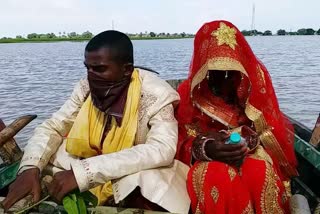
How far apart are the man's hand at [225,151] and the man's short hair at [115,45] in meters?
0.66

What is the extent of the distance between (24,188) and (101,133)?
533 mm

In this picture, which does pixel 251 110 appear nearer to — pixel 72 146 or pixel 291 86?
pixel 72 146

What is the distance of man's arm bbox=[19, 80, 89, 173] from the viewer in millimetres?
2293

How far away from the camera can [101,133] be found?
7.80 ft

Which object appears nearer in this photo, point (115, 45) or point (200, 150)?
point (115, 45)

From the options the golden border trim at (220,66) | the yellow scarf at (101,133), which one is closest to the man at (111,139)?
the yellow scarf at (101,133)

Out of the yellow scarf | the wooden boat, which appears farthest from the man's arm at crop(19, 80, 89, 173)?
the wooden boat

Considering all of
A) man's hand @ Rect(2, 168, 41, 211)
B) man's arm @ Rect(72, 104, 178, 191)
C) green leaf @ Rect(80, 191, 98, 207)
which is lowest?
green leaf @ Rect(80, 191, 98, 207)

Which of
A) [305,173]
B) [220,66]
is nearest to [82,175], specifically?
[220,66]

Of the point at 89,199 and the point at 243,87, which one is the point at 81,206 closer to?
the point at 89,199

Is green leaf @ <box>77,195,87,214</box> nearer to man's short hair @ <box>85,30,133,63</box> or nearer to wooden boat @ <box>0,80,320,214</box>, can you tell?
man's short hair @ <box>85,30,133,63</box>

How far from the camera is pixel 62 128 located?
2512 mm

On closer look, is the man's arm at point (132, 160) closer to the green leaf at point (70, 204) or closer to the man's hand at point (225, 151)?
the green leaf at point (70, 204)

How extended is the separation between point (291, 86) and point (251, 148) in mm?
11896
